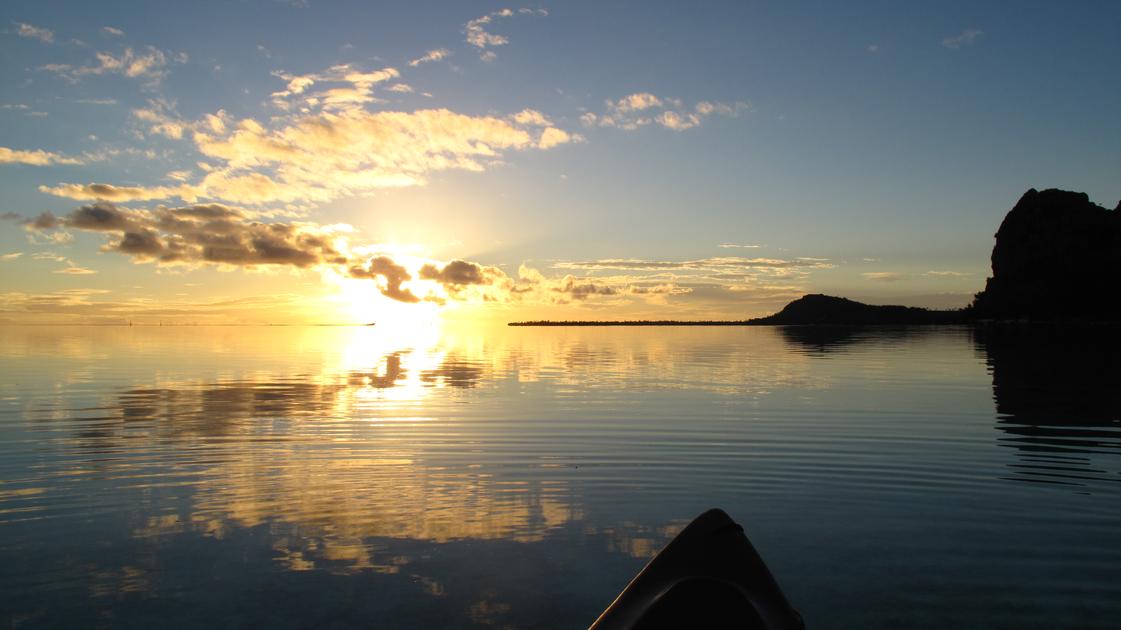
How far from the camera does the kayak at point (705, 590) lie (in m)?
7.59

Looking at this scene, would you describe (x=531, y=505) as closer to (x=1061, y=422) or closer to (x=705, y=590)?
(x=705, y=590)

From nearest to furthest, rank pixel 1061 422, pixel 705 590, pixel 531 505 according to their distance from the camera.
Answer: pixel 705 590
pixel 531 505
pixel 1061 422

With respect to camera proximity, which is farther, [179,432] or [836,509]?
[179,432]

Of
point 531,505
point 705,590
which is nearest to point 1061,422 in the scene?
point 531,505

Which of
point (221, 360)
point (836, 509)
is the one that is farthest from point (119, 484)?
point (221, 360)

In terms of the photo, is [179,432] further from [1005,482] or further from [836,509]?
[1005,482]

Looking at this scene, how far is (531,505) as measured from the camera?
46.2 feet

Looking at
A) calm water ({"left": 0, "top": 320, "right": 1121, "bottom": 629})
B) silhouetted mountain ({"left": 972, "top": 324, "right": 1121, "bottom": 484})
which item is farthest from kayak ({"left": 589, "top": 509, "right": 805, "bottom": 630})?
silhouetted mountain ({"left": 972, "top": 324, "right": 1121, "bottom": 484})

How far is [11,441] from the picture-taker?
834 inches

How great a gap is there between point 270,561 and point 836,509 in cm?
1027

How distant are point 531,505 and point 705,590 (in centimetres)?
639

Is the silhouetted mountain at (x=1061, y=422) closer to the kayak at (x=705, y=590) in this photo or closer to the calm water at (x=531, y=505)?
the calm water at (x=531, y=505)

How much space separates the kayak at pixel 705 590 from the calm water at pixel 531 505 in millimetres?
886

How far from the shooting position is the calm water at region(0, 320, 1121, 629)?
926 centimetres
